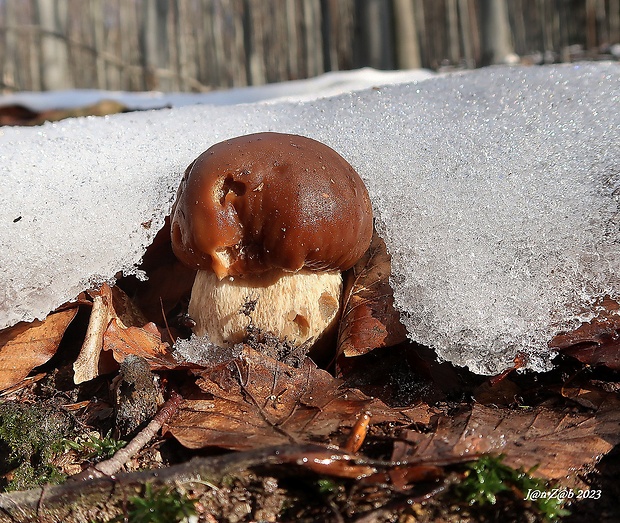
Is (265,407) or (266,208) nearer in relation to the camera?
(265,407)

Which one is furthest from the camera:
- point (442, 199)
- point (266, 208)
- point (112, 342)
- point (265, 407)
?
point (442, 199)

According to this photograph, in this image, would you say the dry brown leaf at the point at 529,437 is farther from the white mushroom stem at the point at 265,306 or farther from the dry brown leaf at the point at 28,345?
the dry brown leaf at the point at 28,345

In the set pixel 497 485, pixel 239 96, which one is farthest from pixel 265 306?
pixel 239 96

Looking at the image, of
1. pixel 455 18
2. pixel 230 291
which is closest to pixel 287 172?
pixel 230 291

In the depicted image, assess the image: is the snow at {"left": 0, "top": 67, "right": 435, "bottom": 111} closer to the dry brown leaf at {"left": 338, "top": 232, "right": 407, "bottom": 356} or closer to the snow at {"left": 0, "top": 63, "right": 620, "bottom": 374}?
the snow at {"left": 0, "top": 63, "right": 620, "bottom": 374}

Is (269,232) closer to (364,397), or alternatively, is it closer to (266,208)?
(266,208)

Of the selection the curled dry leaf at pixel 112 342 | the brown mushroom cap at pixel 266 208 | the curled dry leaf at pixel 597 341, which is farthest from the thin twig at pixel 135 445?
the curled dry leaf at pixel 597 341

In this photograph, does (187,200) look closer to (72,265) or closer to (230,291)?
(230,291)
